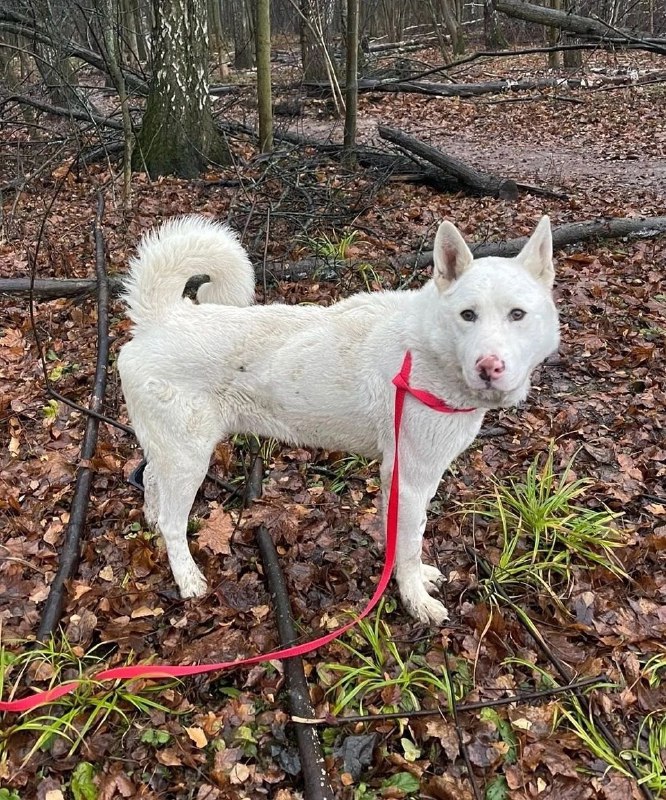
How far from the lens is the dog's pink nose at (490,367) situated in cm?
233

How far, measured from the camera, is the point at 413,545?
10.4 feet

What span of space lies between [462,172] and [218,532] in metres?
7.28

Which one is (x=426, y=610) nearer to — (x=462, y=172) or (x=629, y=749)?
(x=629, y=749)

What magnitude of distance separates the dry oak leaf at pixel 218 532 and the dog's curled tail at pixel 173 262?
57.8 inches

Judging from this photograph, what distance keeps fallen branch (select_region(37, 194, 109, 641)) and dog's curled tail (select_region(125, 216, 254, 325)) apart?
1413mm

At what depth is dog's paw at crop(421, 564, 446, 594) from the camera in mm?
3430

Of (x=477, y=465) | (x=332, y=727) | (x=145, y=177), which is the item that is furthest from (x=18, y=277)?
(x=332, y=727)

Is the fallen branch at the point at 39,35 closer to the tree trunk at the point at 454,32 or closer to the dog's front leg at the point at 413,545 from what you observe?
the dog's front leg at the point at 413,545

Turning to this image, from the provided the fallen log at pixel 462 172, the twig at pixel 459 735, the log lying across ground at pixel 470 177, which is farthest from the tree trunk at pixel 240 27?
the twig at pixel 459 735

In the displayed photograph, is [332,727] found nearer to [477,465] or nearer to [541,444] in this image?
[477,465]

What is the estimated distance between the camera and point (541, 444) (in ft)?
14.3

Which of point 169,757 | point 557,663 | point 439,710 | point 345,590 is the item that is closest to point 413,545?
point 345,590

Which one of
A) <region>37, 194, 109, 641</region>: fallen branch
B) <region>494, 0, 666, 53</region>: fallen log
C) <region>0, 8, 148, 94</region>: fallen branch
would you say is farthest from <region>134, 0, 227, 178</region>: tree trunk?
<region>494, 0, 666, 53</region>: fallen log

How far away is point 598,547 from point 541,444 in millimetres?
1012
